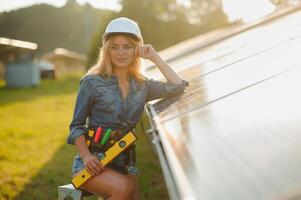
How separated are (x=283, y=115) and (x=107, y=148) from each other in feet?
4.54

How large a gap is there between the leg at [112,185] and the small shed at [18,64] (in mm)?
26861

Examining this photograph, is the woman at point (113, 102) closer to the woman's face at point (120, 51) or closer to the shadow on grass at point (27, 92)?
the woman's face at point (120, 51)

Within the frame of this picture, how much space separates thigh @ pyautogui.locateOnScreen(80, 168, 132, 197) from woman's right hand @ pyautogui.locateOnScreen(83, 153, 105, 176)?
37 millimetres

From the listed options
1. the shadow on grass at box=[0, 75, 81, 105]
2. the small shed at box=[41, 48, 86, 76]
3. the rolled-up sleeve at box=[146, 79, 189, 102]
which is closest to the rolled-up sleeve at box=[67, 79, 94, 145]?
the rolled-up sleeve at box=[146, 79, 189, 102]

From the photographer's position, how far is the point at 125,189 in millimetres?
2920

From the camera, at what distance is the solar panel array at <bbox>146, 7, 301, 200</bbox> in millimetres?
1487

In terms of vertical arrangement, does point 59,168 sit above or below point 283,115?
below

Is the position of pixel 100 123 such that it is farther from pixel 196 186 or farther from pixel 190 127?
pixel 196 186

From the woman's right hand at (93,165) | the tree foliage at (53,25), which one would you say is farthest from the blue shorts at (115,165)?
the tree foliage at (53,25)

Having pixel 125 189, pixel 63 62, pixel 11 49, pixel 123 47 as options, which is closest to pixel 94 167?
pixel 125 189

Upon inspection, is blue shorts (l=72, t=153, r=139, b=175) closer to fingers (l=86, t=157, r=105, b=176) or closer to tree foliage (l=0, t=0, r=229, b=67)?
fingers (l=86, t=157, r=105, b=176)

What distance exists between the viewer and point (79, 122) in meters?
3.07

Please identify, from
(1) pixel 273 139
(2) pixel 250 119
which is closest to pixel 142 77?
(2) pixel 250 119

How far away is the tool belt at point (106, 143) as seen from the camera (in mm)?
3070
